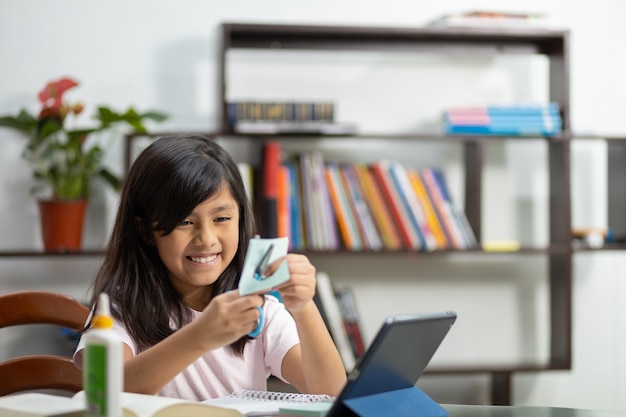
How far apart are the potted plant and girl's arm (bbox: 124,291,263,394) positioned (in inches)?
61.9

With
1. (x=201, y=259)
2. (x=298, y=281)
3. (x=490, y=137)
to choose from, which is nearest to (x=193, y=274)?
(x=201, y=259)

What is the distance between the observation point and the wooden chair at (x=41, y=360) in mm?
1615

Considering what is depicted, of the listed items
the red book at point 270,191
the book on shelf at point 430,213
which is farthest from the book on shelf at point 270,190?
the book on shelf at point 430,213

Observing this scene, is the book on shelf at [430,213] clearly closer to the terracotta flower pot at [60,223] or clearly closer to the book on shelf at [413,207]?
the book on shelf at [413,207]

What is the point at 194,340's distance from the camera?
1244 mm

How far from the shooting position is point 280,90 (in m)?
3.13

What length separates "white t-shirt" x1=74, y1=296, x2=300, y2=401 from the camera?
154 cm

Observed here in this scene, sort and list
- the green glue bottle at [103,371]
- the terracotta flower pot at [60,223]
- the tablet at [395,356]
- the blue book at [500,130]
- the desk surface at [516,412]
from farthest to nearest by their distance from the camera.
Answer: the blue book at [500,130], the terracotta flower pot at [60,223], the desk surface at [516,412], the tablet at [395,356], the green glue bottle at [103,371]

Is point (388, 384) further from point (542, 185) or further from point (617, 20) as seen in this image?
point (617, 20)

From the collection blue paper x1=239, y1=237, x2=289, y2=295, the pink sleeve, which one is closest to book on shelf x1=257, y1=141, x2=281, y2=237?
the pink sleeve

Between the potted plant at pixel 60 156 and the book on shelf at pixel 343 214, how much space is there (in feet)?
1.94

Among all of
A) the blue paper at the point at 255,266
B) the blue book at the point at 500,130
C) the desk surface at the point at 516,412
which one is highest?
the blue book at the point at 500,130

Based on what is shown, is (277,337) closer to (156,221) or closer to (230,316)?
(156,221)

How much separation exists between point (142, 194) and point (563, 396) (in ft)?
7.28
